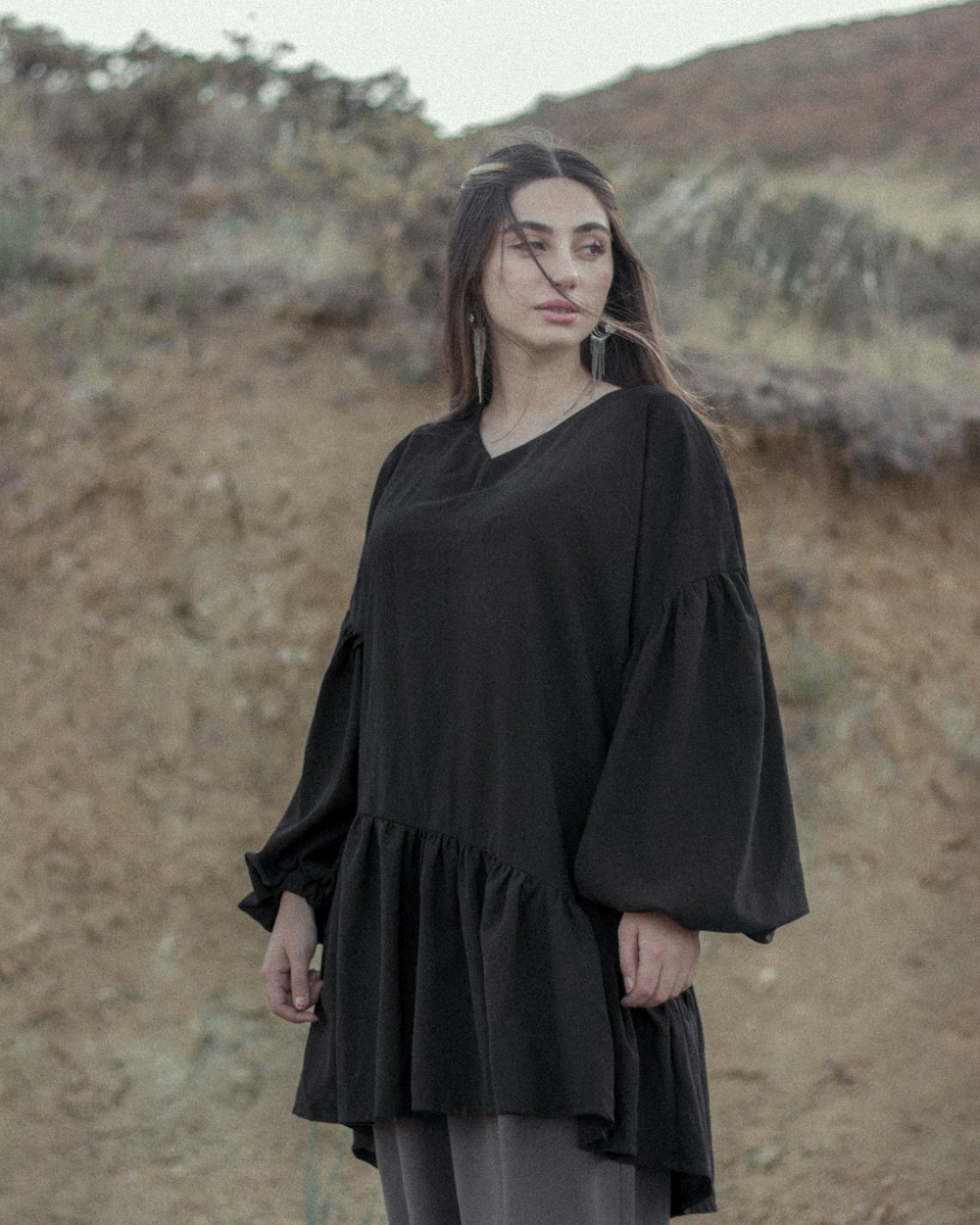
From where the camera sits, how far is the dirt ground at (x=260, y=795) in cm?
425

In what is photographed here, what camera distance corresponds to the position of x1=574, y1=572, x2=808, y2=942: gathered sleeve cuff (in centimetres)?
181

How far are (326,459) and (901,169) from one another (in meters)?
13.3

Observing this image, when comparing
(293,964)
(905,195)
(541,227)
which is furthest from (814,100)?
(293,964)

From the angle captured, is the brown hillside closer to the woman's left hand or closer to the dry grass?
the dry grass

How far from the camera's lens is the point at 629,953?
1832mm

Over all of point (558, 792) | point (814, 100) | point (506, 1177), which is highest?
point (814, 100)

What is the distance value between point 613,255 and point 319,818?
0.99 metres

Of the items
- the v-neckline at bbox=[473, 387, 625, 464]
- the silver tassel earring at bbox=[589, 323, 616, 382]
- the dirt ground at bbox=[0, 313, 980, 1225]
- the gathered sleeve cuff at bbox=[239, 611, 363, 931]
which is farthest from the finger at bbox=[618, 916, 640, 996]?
the dirt ground at bbox=[0, 313, 980, 1225]

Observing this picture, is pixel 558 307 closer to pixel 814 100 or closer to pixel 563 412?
pixel 563 412

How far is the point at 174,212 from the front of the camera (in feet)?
19.6

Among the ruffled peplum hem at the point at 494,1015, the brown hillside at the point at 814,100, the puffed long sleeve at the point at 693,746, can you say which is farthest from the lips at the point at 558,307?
the brown hillside at the point at 814,100

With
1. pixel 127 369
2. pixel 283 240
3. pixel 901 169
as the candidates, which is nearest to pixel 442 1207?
pixel 127 369

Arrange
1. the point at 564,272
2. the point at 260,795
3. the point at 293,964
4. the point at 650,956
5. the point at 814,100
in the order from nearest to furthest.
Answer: the point at 650,956 → the point at 564,272 → the point at 293,964 → the point at 260,795 → the point at 814,100

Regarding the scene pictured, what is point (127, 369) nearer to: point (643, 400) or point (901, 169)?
point (643, 400)
